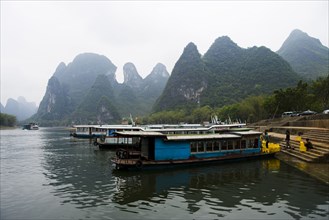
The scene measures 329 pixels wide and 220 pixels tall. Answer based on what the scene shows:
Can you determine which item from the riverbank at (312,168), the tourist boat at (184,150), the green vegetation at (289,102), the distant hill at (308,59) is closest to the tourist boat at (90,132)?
the tourist boat at (184,150)

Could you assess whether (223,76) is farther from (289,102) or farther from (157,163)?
(157,163)

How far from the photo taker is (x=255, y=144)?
2548cm

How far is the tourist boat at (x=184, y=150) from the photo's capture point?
20.0 m

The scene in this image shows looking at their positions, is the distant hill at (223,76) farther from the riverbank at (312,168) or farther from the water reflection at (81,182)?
Answer: the water reflection at (81,182)

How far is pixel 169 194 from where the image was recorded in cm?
1417

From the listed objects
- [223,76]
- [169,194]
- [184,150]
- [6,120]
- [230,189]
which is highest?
[223,76]

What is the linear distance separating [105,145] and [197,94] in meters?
118

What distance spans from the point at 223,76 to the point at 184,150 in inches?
5331

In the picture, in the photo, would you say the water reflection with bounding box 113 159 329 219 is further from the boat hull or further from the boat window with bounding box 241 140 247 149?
the boat window with bounding box 241 140 247 149

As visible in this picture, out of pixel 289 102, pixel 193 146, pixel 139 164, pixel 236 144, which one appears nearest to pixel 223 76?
pixel 289 102

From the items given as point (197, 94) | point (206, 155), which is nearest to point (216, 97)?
point (197, 94)

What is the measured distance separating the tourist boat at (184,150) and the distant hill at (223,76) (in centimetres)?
8888

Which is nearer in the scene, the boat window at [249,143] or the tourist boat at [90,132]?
the boat window at [249,143]

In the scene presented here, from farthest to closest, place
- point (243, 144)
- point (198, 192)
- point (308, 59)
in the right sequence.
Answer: point (308, 59)
point (243, 144)
point (198, 192)
